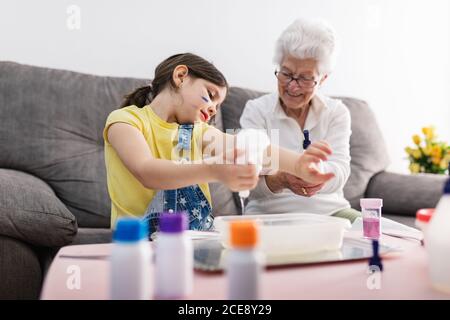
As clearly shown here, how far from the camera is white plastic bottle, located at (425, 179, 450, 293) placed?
695 mm

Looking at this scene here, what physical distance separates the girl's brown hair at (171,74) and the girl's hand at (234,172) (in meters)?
0.48

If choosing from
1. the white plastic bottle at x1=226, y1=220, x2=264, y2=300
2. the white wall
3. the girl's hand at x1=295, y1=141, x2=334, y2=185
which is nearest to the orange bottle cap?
the white plastic bottle at x1=226, y1=220, x2=264, y2=300

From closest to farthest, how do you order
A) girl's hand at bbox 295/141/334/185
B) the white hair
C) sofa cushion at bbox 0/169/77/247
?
girl's hand at bbox 295/141/334/185
sofa cushion at bbox 0/169/77/247
the white hair

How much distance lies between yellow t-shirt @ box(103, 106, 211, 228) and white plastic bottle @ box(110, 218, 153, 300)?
2.36 ft

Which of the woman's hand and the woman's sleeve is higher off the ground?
the woman's sleeve

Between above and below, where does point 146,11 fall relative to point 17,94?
above

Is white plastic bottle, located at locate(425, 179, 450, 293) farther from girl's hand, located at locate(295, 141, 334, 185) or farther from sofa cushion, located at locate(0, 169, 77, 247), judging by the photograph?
sofa cushion, located at locate(0, 169, 77, 247)

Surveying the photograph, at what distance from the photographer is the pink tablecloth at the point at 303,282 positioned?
670 mm

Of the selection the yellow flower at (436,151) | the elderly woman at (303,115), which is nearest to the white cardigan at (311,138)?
the elderly woman at (303,115)

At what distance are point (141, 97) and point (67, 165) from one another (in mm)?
614

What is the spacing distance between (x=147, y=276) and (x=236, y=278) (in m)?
0.11
